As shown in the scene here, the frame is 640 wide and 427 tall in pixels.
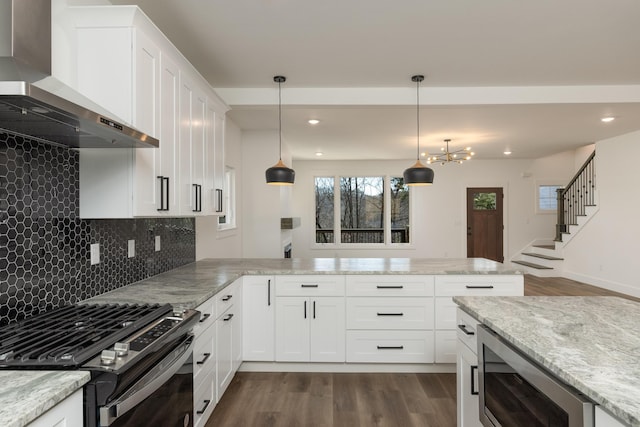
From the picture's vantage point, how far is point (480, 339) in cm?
160

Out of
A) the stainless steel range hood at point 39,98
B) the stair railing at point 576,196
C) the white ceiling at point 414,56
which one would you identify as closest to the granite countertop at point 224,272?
the stainless steel range hood at point 39,98

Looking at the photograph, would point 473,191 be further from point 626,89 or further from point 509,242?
point 626,89

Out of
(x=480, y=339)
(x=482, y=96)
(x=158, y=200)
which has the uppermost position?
(x=482, y=96)

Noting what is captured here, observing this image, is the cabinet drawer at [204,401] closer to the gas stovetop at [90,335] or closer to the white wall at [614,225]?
the gas stovetop at [90,335]

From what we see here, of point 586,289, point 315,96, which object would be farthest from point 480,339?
point 586,289

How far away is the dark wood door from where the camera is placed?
8594mm

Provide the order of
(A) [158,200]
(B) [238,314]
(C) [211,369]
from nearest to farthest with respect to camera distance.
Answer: (A) [158,200] < (C) [211,369] < (B) [238,314]

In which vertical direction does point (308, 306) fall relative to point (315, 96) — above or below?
below

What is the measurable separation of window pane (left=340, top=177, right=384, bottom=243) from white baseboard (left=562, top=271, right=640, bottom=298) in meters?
3.86

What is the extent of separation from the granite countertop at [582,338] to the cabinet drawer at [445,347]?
4.10 ft

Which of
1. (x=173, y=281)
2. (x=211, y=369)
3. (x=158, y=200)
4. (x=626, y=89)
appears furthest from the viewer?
(x=626, y=89)

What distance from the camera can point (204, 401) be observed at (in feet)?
7.11

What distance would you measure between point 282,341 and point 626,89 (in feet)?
14.0

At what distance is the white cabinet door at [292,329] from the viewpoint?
3057mm
